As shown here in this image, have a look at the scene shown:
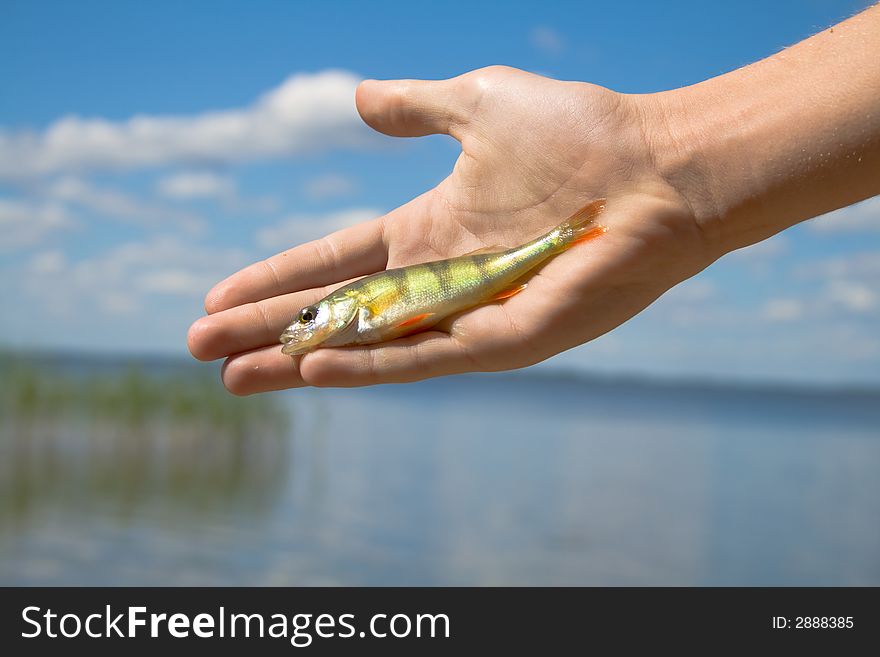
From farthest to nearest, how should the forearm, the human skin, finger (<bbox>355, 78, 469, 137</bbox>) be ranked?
finger (<bbox>355, 78, 469, 137</bbox>) < the human skin < the forearm

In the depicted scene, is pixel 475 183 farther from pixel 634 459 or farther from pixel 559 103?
pixel 634 459

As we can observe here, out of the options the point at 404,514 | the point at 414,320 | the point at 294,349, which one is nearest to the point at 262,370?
the point at 294,349

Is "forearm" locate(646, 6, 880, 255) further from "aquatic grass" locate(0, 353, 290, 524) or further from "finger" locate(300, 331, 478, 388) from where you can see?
"aquatic grass" locate(0, 353, 290, 524)

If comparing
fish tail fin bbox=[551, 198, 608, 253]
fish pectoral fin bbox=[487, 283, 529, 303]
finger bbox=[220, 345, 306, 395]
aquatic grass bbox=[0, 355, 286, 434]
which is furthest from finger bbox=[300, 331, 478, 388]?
aquatic grass bbox=[0, 355, 286, 434]

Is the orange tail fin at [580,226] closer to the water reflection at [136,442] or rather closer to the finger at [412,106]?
the finger at [412,106]

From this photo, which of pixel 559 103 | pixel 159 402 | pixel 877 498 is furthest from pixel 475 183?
pixel 877 498

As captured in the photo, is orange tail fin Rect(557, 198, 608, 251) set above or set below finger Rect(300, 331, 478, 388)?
above

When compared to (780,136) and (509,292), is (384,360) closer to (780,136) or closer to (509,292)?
(509,292)
